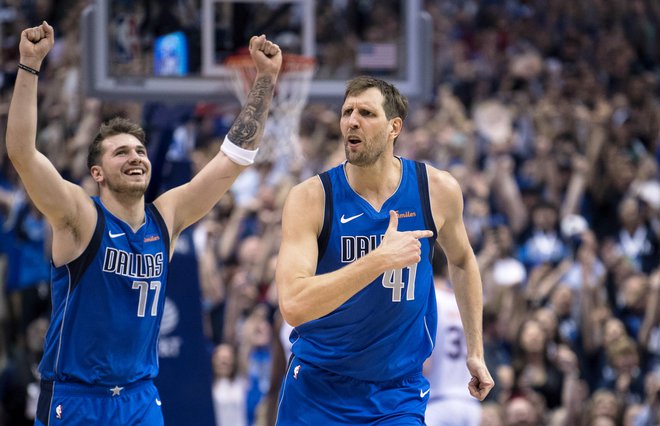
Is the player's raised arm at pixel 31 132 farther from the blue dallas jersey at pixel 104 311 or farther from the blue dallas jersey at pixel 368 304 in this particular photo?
the blue dallas jersey at pixel 368 304

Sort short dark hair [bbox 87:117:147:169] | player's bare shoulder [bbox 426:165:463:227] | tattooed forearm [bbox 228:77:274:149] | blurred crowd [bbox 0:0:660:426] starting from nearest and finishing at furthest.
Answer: player's bare shoulder [bbox 426:165:463:227]
short dark hair [bbox 87:117:147:169]
tattooed forearm [bbox 228:77:274:149]
blurred crowd [bbox 0:0:660:426]

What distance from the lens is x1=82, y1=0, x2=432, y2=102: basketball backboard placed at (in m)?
8.72

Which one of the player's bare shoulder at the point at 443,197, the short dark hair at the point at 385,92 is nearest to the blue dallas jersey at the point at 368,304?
the player's bare shoulder at the point at 443,197

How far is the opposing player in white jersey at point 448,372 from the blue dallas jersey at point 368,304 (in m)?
2.50

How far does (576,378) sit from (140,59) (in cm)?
515

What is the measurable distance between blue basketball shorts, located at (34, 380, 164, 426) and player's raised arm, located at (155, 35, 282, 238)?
3.09ft

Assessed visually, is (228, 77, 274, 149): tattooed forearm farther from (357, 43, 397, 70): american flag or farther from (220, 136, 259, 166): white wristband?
(357, 43, 397, 70): american flag

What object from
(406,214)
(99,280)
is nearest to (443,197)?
(406,214)

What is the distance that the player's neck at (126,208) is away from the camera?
574cm

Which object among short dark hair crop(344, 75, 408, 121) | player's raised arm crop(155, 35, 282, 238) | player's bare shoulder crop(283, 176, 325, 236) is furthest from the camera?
player's raised arm crop(155, 35, 282, 238)

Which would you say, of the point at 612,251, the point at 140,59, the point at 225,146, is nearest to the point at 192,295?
the point at 140,59

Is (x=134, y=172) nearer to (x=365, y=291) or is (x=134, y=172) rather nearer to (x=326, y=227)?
(x=326, y=227)

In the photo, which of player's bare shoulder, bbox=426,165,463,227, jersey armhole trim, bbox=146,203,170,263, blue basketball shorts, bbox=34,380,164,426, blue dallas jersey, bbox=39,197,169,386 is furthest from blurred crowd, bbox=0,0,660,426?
blue basketball shorts, bbox=34,380,164,426

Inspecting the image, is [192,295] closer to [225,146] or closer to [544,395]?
[225,146]
